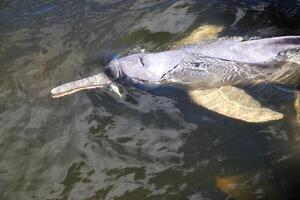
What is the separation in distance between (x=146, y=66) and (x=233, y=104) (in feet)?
4.07

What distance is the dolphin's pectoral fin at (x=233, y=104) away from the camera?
567cm

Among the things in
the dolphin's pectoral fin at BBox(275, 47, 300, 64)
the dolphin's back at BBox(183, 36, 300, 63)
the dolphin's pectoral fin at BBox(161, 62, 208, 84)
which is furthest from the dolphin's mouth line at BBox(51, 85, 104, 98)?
the dolphin's pectoral fin at BBox(275, 47, 300, 64)

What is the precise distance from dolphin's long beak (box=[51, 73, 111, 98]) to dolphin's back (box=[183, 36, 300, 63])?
129 cm

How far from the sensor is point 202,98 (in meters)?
6.05

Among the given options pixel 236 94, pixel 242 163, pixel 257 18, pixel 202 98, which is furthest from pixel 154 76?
pixel 257 18

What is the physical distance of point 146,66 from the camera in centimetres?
631

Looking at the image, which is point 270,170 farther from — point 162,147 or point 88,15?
point 88,15

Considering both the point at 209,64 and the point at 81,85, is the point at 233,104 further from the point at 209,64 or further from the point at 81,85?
the point at 81,85

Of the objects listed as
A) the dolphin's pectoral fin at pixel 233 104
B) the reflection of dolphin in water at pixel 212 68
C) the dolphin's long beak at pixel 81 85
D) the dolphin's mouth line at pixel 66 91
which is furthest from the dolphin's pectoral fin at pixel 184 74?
the dolphin's mouth line at pixel 66 91

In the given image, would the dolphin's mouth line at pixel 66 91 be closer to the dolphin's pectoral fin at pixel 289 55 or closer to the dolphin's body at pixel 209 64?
the dolphin's body at pixel 209 64

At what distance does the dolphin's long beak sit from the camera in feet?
20.4

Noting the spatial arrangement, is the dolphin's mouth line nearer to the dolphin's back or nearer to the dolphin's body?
the dolphin's body

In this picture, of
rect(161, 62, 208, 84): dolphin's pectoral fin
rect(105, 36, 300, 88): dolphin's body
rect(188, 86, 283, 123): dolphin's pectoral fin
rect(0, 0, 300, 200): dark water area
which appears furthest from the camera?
rect(161, 62, 208, 84): dolphin's pectoral fin

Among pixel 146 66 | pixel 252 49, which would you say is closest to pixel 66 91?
pixel 146 66
